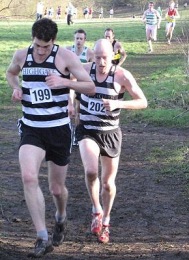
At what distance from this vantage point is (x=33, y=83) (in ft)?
19.7

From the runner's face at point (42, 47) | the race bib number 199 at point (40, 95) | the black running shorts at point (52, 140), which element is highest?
the runner's face at point (42, 47)

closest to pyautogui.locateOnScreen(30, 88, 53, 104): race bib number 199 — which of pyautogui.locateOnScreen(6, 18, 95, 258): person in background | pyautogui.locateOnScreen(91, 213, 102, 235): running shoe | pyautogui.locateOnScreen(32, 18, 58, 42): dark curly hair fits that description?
pyautogui.locateOnScreen(6, 18, 95, 258): person in background

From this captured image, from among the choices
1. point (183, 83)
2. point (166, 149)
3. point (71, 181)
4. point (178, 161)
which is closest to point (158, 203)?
point (71, 181)

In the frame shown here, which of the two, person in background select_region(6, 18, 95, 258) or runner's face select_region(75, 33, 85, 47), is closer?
person in background select_region(6, 18, 95, 258)

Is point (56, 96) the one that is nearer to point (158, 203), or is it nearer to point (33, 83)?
point (33, 83)

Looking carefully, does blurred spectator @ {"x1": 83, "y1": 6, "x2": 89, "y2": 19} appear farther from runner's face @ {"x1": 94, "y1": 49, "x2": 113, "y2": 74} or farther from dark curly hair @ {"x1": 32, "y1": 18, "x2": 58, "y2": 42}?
dark curly hair @ {"x1": 32, "y1": 18, "x2": 58, "y2": 42}

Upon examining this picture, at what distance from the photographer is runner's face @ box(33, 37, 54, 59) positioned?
5902 mm

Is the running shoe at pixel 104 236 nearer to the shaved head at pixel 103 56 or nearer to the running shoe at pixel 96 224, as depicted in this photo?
the running shoe at pixel 96 224

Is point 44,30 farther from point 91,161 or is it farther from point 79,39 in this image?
point 79,39

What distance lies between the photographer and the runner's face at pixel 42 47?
5902mm

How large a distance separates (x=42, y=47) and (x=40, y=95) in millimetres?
422

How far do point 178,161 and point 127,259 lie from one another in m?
4.18

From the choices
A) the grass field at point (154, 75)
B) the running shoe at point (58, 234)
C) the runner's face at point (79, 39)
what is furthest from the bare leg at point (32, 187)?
the runner's face at point (79, 39)

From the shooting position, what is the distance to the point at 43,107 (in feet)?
19.8
